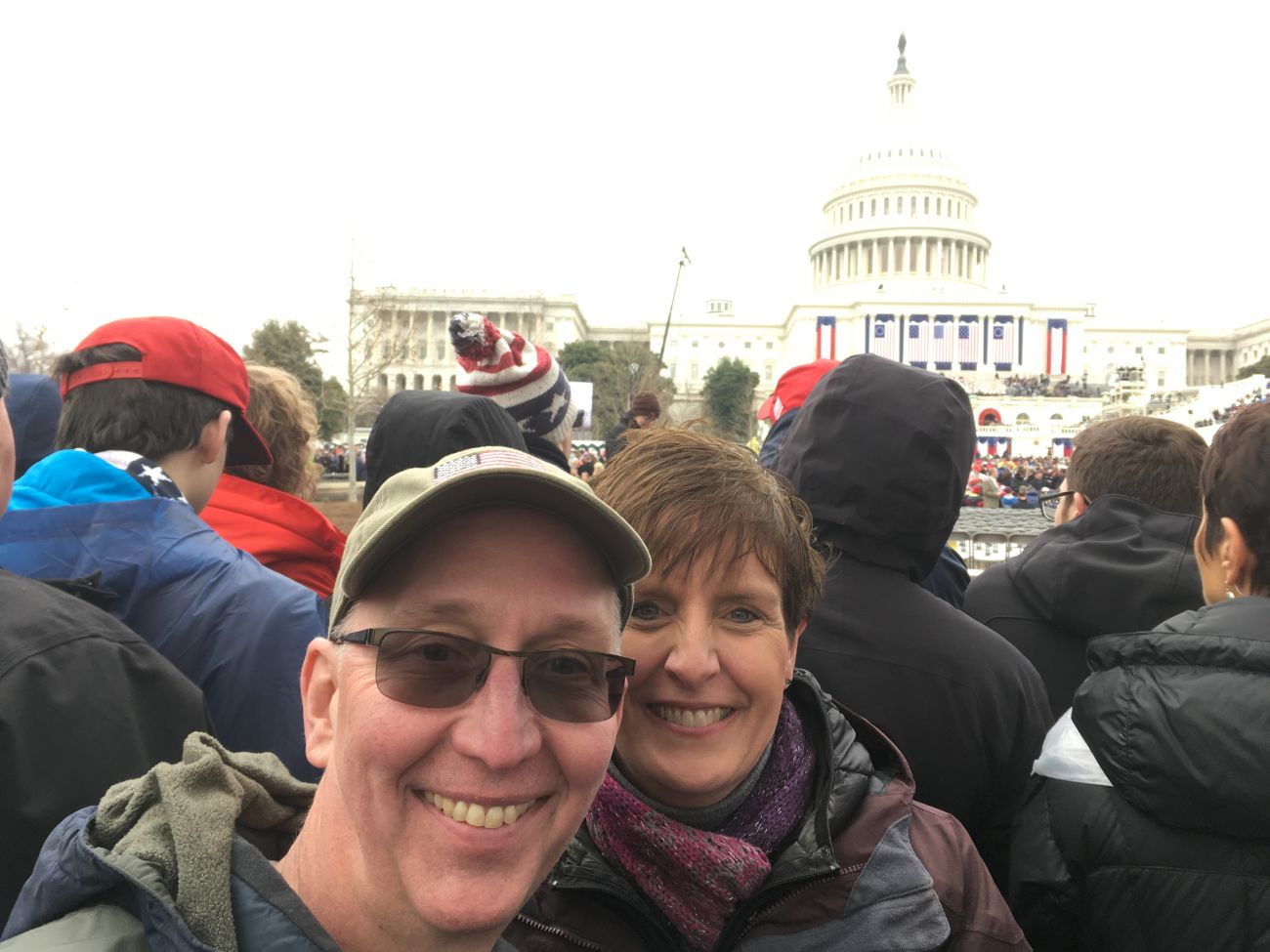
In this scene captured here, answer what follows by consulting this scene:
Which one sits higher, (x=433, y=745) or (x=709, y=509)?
(x=709, y=509)

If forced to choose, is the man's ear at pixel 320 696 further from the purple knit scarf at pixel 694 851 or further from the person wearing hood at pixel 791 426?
the person wearing hood at pixel 791 426

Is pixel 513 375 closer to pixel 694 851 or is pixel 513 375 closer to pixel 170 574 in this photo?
pixel 170 574

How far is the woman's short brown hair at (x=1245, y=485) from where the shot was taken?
214 centimetres

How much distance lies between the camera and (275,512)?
316 centimetres

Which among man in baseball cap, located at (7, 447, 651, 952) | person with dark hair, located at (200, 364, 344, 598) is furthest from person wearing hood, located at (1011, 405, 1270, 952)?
person with dark hair, located at (200, 364, 344, 598)

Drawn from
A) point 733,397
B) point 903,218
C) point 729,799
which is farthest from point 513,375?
point 903,218

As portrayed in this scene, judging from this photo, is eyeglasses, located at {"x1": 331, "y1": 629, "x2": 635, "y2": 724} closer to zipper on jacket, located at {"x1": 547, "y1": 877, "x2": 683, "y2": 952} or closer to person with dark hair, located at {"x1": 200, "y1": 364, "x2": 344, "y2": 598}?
zipper on jacket, located at {"x1": 547, "y1": 877, "x2": 683, "y2": 952}

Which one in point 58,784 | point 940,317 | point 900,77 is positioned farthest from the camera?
point 900,77

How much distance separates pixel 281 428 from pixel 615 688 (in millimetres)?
2449

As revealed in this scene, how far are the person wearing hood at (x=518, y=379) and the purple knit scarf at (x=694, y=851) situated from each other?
2.63 m

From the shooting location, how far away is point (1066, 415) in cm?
6175

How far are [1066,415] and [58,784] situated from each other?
217 feet

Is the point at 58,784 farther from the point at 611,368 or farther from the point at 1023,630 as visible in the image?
the point at 611,368

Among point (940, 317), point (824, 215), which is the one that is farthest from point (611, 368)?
point (824, 215)
